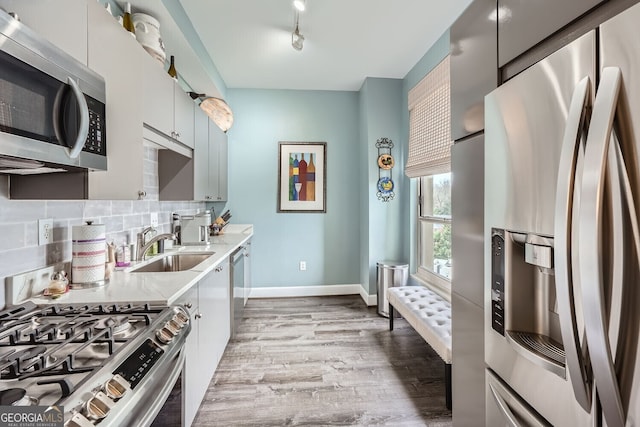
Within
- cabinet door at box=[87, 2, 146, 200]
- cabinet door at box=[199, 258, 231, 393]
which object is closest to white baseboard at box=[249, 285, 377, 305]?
cabinet door at box=[199, 258, 231, 393]

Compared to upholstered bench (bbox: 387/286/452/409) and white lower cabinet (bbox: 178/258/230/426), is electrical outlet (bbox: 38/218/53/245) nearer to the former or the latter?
white lower cabinet (bbox: 178/258/230/426)

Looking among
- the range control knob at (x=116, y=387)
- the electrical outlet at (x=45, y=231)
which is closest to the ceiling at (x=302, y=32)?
the electrical outlet at (x=45, y=231)

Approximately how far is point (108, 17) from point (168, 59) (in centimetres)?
144

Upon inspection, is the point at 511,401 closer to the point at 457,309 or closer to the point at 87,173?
the point at 457,309

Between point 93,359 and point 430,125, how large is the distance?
9.85 feet

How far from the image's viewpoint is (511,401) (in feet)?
3.00

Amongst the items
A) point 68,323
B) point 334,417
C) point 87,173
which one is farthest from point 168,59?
point 334,417

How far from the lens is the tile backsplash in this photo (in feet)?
3.81

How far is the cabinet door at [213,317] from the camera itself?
1.78 meters

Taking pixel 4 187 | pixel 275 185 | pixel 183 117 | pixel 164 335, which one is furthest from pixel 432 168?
pixel 4 187

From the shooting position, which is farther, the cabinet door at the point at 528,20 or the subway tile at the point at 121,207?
the subway tile at the point at 121,207

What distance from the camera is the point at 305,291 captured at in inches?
162

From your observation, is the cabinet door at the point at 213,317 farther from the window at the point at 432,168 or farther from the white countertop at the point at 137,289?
the window at the point at 432,168

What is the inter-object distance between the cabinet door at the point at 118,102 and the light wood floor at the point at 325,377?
1.48 metres
